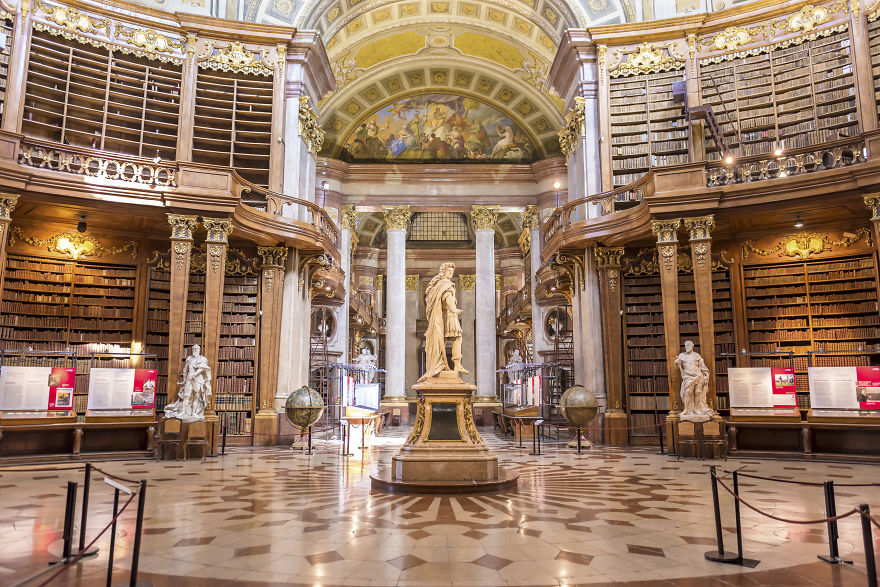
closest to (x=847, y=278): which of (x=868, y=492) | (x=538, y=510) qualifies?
(x=868, y=492)

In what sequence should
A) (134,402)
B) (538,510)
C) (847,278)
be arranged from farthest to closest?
(847,278) < (134,402) < (538,510)

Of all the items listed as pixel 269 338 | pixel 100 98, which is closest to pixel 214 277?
pixel 269 338

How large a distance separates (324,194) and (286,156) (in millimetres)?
7253

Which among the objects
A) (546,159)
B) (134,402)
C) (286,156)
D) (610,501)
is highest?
(546,159)

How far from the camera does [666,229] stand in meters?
11.4

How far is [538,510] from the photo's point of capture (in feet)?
19.2

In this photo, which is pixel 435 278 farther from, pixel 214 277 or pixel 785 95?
pixel 785 95

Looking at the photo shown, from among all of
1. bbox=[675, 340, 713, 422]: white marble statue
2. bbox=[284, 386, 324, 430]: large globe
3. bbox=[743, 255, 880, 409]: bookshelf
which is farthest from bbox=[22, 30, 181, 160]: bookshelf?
bbox=[743, 255, 880, 409]: bookshelf

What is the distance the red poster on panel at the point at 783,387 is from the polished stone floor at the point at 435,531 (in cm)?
208

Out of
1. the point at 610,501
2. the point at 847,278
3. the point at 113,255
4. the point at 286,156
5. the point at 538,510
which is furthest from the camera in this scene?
the point at 286,156

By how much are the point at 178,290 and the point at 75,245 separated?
3113 mm

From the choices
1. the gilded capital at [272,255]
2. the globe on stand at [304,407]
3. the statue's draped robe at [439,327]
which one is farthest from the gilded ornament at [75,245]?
the statue's draped robe at [439,327]

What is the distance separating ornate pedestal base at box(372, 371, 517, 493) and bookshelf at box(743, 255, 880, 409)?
6823mm

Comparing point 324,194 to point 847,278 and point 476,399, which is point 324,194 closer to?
point 476,399
